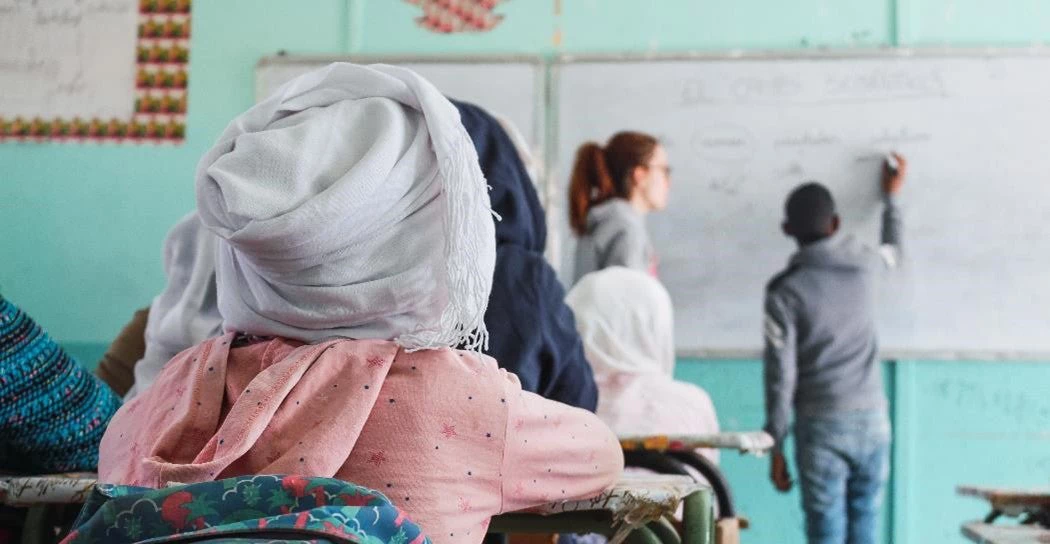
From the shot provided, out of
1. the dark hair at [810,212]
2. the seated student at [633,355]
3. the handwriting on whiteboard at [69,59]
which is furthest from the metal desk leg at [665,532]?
the handwriting on whiteboard at [69,59]

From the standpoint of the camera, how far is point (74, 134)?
3.91 m

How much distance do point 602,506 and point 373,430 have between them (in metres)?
0.28

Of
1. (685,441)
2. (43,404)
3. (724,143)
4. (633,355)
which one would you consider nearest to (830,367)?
(724,143)

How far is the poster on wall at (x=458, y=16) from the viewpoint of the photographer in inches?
150

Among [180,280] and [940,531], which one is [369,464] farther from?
[940,531]

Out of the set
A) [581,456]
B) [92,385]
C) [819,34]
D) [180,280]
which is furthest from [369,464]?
[819,34]

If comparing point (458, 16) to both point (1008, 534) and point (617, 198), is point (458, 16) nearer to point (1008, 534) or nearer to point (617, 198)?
point (617, 198)

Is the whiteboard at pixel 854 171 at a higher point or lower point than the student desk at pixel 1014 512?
higher

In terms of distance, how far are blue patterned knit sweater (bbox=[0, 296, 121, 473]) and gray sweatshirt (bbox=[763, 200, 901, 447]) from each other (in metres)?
2.41

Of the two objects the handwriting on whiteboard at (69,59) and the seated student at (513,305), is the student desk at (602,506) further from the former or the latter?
the handwriting on whiteboard at (69,59)

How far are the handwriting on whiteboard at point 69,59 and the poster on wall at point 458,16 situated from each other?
3.17 ft

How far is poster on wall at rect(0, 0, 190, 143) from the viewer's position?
154 inches

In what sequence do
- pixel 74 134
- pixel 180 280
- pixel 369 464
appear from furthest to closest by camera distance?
pixel 74 134 < pixel 180 280 < pixel 369 464

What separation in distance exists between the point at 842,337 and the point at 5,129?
109 inches
